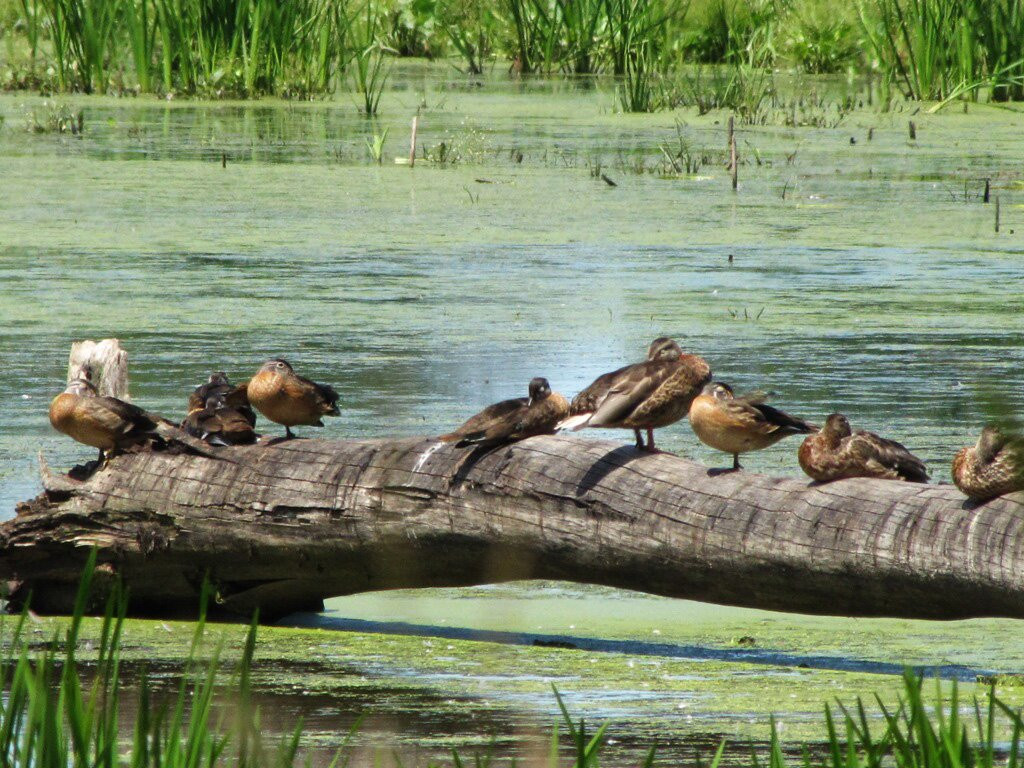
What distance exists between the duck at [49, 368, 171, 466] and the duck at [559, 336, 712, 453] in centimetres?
114

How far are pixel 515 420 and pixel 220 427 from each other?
0.87 m

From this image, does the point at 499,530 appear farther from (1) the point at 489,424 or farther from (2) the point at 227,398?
(2) the point at 227,398

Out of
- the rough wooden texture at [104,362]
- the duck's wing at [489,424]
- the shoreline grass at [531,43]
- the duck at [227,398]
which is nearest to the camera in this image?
the duck's wing at [489,424]

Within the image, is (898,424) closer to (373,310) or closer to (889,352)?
(889,352)

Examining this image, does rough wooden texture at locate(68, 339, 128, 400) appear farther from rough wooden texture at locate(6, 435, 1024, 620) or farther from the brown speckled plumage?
rough wooden texture at locate(6, 435, 1024, 620)

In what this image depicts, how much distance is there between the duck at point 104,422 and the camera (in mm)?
4738

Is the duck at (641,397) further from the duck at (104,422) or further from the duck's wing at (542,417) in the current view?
the duck at (104,422)

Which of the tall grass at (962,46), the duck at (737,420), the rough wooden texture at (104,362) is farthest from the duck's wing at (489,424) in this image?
the tall grass at (962,46)

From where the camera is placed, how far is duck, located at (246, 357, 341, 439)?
5.07 metres

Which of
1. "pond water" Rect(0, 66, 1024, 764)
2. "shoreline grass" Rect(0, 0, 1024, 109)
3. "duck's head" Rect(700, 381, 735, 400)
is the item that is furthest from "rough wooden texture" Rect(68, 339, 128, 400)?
"shoreline grass" Rect(0, 0, 1024, 109)

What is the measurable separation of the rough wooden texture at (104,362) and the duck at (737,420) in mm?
1796

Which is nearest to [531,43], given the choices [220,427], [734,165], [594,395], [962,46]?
[962,46]

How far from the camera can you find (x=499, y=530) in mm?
4320

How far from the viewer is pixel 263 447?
15.5ft
